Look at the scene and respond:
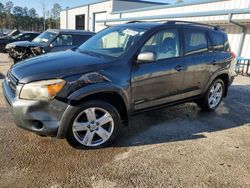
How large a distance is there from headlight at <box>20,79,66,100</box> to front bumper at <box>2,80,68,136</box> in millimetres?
67

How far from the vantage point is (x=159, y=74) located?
408cm

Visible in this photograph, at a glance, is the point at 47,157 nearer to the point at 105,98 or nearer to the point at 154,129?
the point at 105,98

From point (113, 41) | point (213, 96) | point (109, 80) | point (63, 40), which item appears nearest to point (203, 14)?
point (63, 40)

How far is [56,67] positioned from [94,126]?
97cm

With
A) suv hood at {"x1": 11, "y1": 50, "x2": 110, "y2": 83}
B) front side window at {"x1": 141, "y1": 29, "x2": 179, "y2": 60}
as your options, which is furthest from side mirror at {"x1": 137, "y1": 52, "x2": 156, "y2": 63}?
suv hood at {"x1": 11, "y1": 50, "x2": 110, "y2": 83}

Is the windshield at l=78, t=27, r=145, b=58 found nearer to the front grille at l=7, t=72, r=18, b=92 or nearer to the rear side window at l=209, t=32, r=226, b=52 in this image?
the front grille at l=7, t=72, r=18, b=92

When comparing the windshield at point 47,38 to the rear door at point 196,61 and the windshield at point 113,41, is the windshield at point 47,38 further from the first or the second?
the rear door at point 196,61

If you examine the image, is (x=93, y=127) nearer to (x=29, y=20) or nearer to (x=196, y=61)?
(x=196, y=61)

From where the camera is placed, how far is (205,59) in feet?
16.2

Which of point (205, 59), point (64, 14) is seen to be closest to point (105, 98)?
point (205, 59)

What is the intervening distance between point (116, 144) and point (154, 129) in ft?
3.03

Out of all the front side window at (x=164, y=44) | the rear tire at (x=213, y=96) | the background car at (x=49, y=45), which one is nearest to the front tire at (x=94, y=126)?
the front side window at (x=164, y=44)

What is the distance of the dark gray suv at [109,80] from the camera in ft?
10.5

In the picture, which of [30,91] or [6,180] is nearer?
[6,180]
